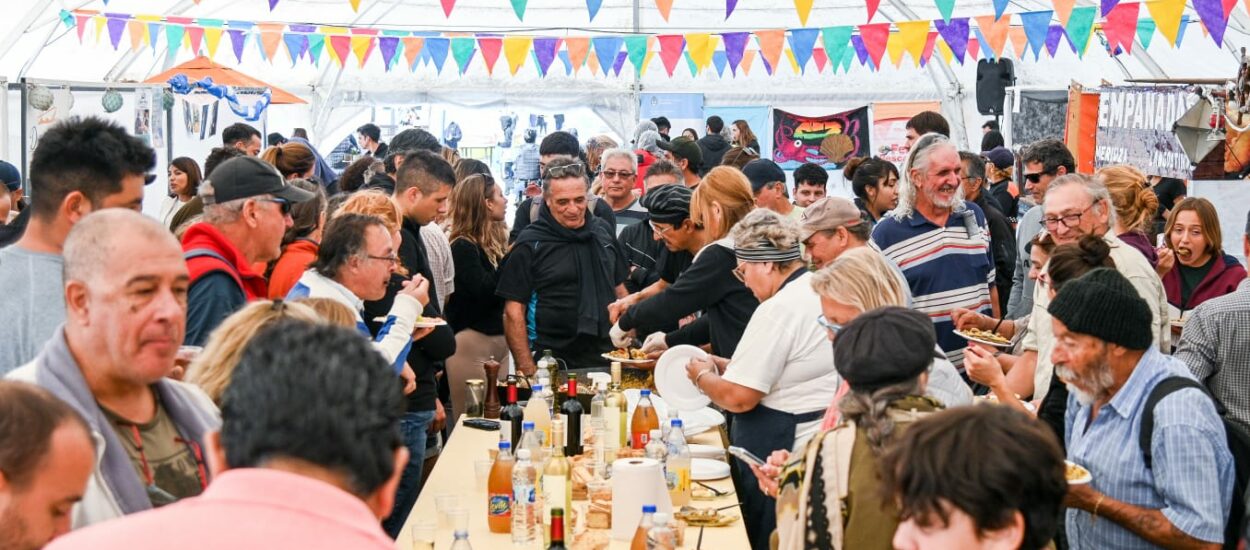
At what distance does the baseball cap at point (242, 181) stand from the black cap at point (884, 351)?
6.57 feet

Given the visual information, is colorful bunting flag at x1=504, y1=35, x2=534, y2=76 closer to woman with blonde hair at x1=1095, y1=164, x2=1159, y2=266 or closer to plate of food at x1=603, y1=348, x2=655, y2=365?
plate of food at x1=603, y1=348, x2=655, y2=365

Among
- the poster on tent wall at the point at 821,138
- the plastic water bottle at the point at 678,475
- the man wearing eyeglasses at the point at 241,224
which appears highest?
the poster on tent wall at the point at 821,138

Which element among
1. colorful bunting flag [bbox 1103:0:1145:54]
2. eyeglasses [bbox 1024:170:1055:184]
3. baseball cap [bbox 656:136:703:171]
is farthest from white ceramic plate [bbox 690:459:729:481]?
colorful bunting flag [bbox 1103:0:1145:54]

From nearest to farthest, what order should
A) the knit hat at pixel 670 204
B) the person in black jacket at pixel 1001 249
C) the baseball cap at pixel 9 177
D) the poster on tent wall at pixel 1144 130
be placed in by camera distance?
1. the knit hat at pixel 670 204
2. the person in black jacket at pixel 1001 249
3. the poster on tent wall at pixel 1144 130
4. the baseball cap at pixel 9 177

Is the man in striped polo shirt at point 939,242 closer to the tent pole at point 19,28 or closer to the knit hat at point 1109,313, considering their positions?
the knit hat at point 1109,313

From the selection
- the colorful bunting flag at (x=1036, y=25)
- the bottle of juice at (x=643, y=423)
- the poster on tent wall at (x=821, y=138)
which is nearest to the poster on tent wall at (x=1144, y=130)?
the colorful bunting flag at (x=1036, y=25)

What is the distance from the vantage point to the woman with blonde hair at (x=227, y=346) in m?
2.87

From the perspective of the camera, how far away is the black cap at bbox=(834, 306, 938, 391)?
2762 millimetres

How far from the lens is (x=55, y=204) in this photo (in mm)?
3158

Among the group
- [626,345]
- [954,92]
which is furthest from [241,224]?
[954,92]

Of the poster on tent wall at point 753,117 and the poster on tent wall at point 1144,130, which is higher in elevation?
the poster on tent wall at point 753,117

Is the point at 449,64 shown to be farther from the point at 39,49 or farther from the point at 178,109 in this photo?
the point at 178,109

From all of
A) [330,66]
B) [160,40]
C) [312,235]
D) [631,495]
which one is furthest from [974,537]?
[330,66]

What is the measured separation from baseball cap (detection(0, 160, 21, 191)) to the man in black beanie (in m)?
6.99
